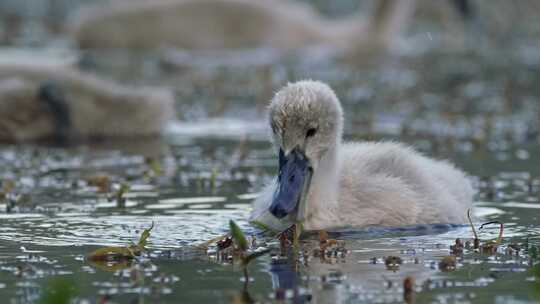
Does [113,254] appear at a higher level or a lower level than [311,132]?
lower

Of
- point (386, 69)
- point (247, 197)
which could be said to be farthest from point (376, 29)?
point (247, 197)

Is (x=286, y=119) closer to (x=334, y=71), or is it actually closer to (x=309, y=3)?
(x=334, y=71)

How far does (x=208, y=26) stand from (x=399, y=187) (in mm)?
13354

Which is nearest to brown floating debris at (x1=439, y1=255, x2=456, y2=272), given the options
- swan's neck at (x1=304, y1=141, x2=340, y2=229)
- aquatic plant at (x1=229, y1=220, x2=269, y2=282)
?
aquatic plant at (x1=229, y1=220, x2=269, y2=282)

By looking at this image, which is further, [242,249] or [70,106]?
[70,106]

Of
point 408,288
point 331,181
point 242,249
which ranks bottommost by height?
point 408,288

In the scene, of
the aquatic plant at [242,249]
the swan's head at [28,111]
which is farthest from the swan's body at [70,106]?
the aquatic plant at [242,249]

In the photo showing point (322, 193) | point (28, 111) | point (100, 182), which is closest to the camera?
point (322, 193)

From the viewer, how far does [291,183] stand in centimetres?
691

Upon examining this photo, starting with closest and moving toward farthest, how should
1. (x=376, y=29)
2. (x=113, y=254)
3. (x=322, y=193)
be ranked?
(x=113, y=254), (x=322, y=193), (x=376, y=29)

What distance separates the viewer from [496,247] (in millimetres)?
6523

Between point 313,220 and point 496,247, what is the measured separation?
107cm

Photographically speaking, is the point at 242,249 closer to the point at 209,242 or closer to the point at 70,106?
the point at 209,242

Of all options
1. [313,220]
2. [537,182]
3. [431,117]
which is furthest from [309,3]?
[313,220]
